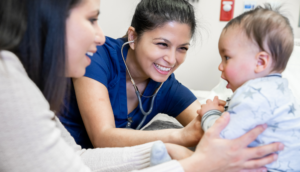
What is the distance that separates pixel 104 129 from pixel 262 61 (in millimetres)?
638

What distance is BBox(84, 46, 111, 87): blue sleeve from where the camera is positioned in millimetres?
1029

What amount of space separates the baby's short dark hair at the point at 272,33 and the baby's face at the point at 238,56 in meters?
0.02

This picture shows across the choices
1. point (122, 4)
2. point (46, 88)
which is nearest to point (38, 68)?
point (46, 88)

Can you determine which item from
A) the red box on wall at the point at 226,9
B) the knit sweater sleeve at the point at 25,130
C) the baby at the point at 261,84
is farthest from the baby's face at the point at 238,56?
the red box on wall at the point at 226,9

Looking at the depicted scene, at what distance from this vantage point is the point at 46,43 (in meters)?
0.59

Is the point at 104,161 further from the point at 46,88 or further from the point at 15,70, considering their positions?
the point at 15,70

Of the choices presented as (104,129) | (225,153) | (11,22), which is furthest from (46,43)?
(225,153)

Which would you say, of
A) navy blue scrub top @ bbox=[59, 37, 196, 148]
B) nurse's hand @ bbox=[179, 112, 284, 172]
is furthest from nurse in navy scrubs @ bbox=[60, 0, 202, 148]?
nurse's hand @ bbox=[179, 112, 284, 172]

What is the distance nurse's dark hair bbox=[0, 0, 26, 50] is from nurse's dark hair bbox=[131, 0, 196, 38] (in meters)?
0.65

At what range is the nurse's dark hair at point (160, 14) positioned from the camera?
109cm

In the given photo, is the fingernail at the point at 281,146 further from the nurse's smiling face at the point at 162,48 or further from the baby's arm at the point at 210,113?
the nurse's smiling face at the point at 162,48

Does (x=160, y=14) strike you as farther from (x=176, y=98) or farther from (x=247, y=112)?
(x=247, y=112)

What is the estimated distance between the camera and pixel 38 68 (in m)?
0.61

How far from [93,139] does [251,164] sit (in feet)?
2.02
